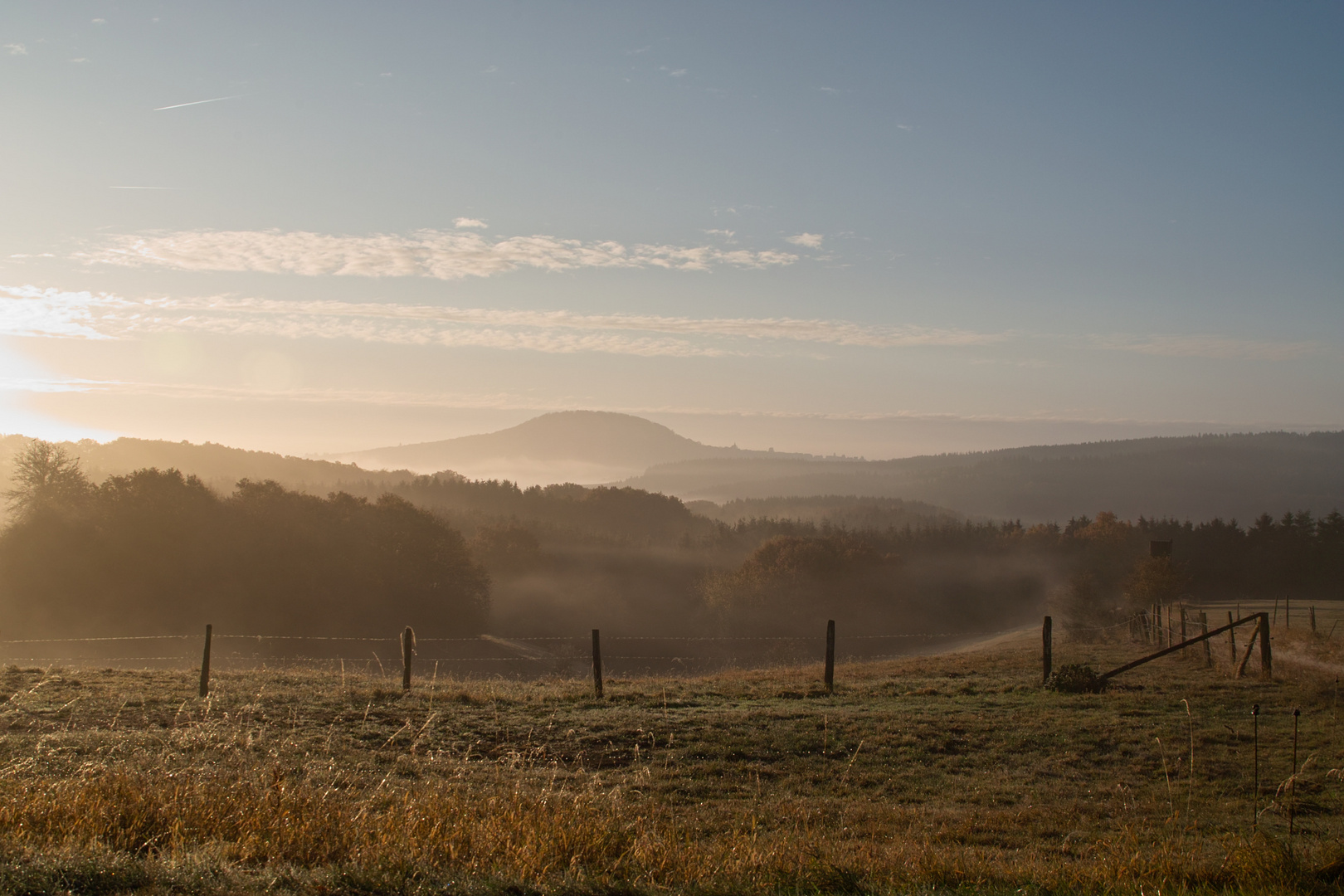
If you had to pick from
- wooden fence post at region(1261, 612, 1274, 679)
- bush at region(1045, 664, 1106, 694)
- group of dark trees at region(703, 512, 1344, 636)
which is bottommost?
group of dark trees at region(703, 512, 1344, 636)

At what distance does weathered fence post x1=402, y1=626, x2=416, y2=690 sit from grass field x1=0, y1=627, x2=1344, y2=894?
2.34 feet

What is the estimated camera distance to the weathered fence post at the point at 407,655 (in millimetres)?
16438

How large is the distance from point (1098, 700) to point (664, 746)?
9.49 meters

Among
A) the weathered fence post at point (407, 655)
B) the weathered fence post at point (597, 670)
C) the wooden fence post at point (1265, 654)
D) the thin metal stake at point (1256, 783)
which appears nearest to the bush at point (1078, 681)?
the wooden fence post at point (1265, 654)

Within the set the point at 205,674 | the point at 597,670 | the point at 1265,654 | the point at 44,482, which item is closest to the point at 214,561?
the point at 44,482

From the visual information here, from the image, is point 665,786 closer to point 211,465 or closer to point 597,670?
point 597,670

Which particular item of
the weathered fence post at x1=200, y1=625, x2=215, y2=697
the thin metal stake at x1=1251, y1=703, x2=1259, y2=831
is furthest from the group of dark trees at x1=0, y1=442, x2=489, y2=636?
the thin metal stake at x1=1251, y1=703, x2=1259, y2=831

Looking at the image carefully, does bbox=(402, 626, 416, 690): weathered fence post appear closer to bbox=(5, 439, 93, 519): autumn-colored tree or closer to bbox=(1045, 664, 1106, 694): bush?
bbox=(1045, 664, 1106, 694): bush

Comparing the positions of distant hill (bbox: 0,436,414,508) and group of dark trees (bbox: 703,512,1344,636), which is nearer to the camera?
distant hill (bbox: 0,436,414,508)

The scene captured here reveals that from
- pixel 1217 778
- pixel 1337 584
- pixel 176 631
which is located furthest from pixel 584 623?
pixel 1337 584

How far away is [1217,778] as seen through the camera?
10562mm

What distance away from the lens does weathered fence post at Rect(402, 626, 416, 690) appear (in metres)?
16.4

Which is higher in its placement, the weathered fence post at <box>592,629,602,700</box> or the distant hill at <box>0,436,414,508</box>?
the distant hill at <box>0,436,414,508</box>

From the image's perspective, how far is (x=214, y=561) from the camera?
51406mm
